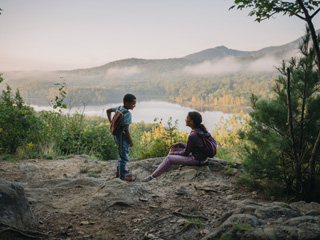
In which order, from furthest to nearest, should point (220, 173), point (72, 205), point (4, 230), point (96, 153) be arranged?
point (96, 153) < point (220, 173) < point (72, 205) < point (4, 230)

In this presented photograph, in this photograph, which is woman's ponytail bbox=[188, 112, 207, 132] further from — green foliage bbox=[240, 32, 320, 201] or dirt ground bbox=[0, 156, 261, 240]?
green foliage bbox=[240, 32, 320, 201]

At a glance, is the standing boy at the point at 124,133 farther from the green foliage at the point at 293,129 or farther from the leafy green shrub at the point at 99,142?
the leafy green shrub at the point at 99,142

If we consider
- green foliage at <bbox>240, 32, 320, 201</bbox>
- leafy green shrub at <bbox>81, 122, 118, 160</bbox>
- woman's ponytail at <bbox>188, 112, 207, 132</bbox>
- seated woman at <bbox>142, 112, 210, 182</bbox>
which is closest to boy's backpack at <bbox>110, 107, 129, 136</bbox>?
seated woman at <bbox>142, 112, 210, 182</bbox>

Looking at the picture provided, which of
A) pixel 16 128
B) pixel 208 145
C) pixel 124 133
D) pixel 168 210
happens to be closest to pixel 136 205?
pixel 168 210

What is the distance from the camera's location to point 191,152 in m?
4.96

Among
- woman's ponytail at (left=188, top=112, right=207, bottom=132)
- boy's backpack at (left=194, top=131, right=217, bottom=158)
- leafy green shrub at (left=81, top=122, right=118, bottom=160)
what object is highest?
woman's ponytail at (left=188, top=112, right=207, bottom=132)

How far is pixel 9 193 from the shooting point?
2396 mm

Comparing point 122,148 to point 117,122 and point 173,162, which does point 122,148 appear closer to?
point 117,122

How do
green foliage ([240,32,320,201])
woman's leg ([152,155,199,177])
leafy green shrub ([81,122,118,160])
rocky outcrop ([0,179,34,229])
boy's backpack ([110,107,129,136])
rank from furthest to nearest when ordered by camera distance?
1. leafy green shrub ([81,122,118,160])
2. woman's leg ([152,155,199,177])
3. boy's backpack ([110,107,129,136])
4. green foliage ([240,32,320,201])
5. rocky outcrop ([0,179,34,229])

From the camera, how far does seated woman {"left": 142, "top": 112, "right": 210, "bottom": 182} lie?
4.55m

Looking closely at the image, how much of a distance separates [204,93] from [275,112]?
124m

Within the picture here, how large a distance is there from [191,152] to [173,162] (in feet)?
1.66

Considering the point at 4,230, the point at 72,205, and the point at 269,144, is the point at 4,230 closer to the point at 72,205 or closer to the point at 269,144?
the point at 72,205

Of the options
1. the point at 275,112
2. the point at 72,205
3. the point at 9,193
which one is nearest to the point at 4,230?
the point at 9,193
